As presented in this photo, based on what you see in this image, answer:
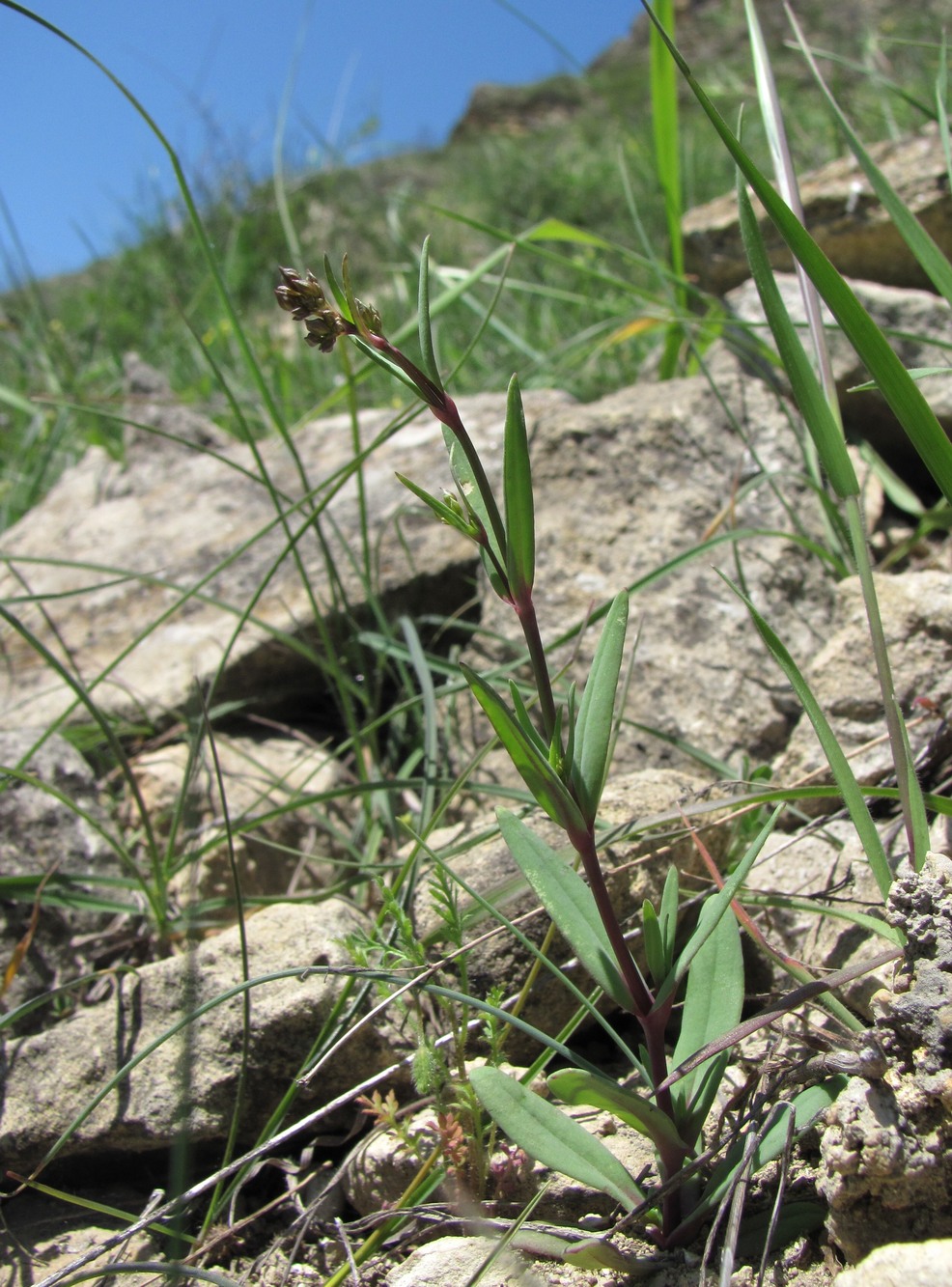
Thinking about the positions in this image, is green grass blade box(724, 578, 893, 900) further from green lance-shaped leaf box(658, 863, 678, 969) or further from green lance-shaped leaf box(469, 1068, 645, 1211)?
green lance-shaped leaf box(469, 1068, 645, 1211)

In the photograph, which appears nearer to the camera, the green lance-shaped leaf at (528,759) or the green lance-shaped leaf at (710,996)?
the green lance-shaped leaf at (528,759)

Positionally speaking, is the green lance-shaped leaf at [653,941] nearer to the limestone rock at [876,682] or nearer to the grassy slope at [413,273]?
the limestone rock at [876,682]

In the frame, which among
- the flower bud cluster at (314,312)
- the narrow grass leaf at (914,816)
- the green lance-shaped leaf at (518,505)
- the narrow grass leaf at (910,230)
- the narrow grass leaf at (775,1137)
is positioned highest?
the flower bud cluster at (314,312)

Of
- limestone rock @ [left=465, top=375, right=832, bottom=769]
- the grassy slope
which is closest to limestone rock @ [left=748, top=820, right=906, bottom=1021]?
limestone rock @ [left=465, top=375, right=832, bottom=769]

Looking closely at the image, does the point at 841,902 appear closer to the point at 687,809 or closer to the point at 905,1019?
the point at 687,809

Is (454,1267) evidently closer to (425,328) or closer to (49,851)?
(425,328)

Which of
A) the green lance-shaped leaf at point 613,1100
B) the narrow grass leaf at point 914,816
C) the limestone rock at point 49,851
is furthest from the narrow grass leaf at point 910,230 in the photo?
the limestone rock at point 49,851
